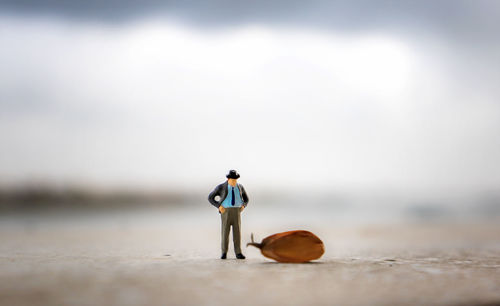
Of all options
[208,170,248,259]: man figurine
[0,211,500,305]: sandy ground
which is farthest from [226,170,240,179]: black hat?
[0,211,500,305]: sandy ground

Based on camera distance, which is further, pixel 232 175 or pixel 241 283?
pixel 232 175

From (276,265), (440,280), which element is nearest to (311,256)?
(276,265)

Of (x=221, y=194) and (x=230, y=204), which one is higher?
(x=221, y=194)

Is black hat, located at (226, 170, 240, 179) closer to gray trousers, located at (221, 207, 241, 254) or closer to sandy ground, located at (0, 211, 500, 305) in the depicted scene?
gray trousers, located at (221, 207, 241, 254)

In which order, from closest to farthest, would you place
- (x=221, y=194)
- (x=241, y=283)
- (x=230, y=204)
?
(x=241, y=283)
(x=230, y=204)
(x=221, y=194)

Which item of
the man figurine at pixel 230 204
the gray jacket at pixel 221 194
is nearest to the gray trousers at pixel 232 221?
the man figurine at pixel 230 204

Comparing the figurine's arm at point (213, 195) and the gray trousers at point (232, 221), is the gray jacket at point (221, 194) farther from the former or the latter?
the gray trousers at point (232, 221)

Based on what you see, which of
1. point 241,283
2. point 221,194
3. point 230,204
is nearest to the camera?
point 241,283

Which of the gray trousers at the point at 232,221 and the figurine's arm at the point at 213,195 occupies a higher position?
the figurine's arm at the point at 213,195

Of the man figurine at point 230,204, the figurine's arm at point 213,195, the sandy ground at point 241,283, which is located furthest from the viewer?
the figurine's arm at point 213,195

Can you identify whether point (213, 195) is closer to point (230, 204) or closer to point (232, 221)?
point (230, 204)

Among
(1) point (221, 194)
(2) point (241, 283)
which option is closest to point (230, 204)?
(1) point (221, 194)
